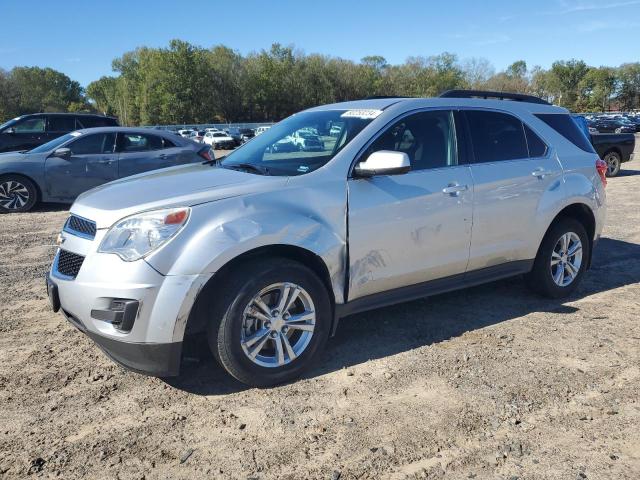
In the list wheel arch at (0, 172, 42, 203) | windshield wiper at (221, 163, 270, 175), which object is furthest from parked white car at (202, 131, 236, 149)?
windshield wiper at (221, 163, 270, 175)

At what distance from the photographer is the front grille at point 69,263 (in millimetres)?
3318

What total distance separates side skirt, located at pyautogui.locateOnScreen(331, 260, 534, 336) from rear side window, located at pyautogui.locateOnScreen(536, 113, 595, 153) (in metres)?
1.32

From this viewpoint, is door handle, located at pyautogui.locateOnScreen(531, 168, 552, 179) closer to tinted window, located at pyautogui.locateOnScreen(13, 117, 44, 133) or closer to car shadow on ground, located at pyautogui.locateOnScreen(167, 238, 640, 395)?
car shadow on ground, located at pyautogui.locateOnScreen(167, 238, 640, 395)

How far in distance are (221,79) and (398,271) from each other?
87.5m

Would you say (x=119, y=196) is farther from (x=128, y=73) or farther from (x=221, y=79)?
(x=128, y=73)

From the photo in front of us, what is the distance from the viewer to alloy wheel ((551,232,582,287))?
5.05 metres

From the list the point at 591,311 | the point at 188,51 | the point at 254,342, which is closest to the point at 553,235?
the point at 591,311

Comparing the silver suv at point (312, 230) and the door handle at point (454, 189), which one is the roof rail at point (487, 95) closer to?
the silver suv at point (312, 230)

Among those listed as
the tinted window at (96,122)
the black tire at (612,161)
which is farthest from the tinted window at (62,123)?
the black tire at (612,161)

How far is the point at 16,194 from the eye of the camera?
9586mm

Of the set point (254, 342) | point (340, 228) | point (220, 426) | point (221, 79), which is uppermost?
point (221, 79)

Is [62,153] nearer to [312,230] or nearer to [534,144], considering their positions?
[312,230]

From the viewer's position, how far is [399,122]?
407cm

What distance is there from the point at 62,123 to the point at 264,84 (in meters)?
77.8
